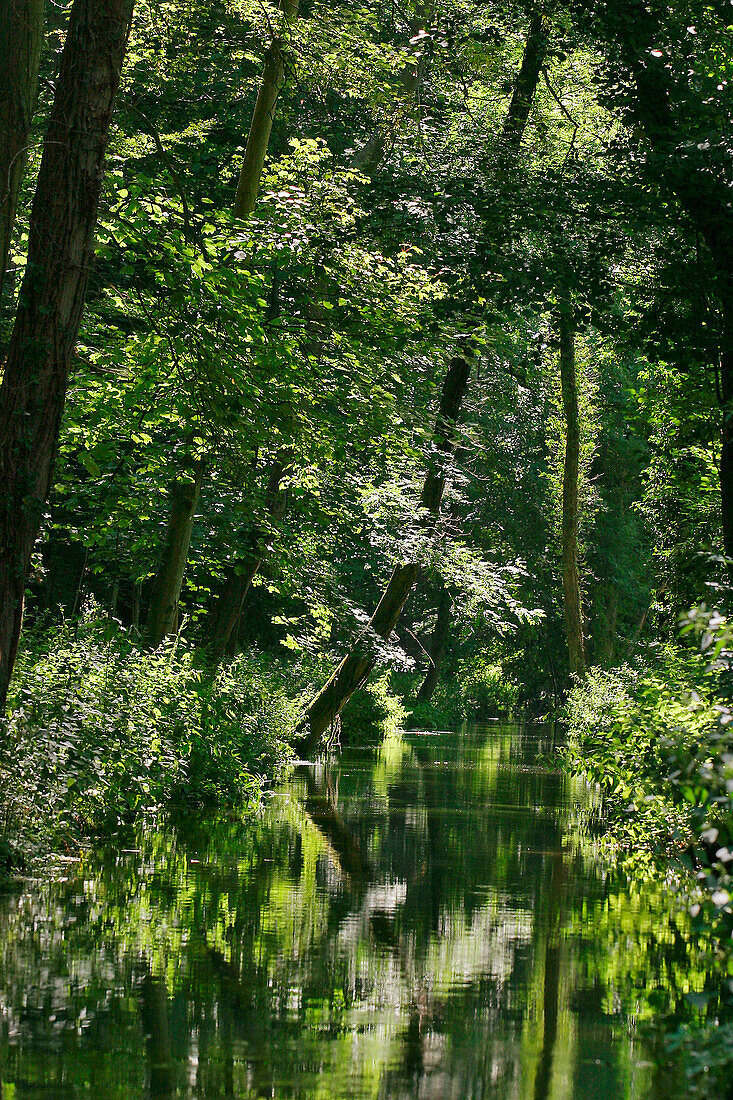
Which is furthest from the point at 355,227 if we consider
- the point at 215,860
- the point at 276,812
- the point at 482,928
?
the point at 482,928

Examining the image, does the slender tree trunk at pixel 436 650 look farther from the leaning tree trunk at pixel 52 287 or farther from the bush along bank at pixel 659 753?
the leaning tree trunk at pixel 52 287

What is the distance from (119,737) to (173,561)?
5225mm

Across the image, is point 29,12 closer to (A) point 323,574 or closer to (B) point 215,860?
(B) point 215,860

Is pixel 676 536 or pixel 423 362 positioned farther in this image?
pixel 676 536

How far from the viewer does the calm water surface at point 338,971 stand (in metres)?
5.25

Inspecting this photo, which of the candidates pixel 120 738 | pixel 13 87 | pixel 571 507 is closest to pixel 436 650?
pixel 571 507

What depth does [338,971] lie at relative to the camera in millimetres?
7102

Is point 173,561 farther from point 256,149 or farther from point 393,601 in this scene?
point 393,601

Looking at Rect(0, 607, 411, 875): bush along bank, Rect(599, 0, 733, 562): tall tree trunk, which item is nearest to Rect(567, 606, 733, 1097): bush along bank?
Rect(599, 0, 733, 562): tall tree trunk

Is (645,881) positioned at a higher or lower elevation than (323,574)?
lower

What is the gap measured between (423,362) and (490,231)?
5.36 m

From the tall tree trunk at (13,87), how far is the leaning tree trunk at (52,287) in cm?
31

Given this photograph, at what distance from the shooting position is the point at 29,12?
1000cm

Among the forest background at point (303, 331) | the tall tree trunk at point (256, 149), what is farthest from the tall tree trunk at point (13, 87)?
the tall tree trunk at point (256, 149)
